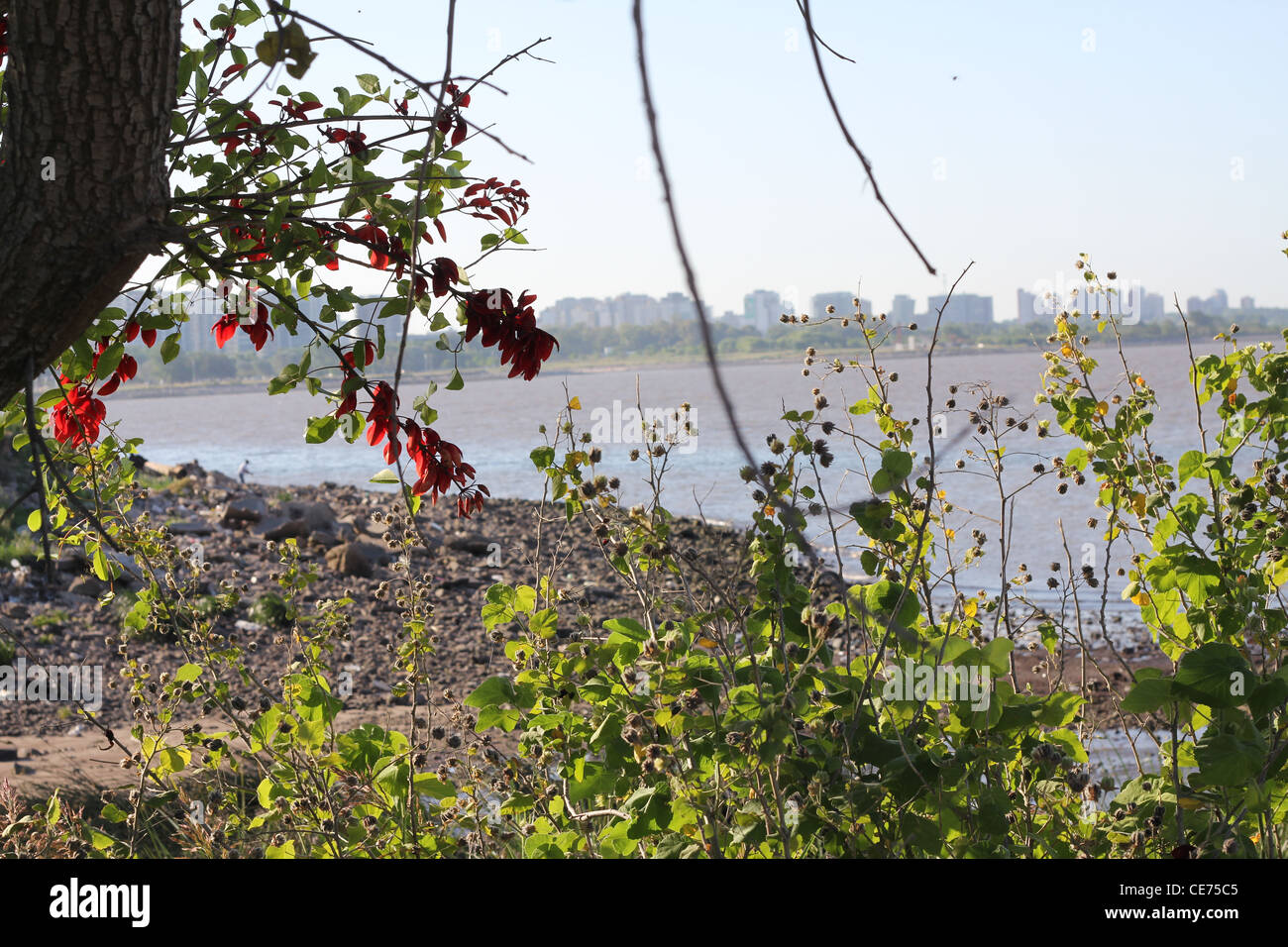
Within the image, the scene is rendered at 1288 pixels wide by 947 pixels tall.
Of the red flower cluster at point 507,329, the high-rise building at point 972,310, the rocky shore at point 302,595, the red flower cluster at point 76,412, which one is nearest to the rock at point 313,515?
the rocky shore at point 302,595

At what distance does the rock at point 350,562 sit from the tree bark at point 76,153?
879cm

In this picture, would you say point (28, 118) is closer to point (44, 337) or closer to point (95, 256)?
point (95, 256)

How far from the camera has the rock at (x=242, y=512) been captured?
11.8 meters

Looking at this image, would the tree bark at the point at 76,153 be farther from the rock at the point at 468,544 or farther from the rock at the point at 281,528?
the rock at the point at 281,528

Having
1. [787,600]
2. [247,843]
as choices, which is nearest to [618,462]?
[247,843]

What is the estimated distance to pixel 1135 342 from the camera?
6975cm

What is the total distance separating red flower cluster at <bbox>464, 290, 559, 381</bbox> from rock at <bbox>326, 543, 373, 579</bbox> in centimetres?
850

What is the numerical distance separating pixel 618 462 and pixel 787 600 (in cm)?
2016

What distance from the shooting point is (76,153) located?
164 cm

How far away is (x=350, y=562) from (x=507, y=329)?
8575 millimetres

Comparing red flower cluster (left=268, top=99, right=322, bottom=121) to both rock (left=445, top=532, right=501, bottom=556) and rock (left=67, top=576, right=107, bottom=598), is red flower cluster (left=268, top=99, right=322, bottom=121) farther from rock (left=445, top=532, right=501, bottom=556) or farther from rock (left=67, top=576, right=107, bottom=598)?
rock (left=445, top=532, right=501, bottom=556)

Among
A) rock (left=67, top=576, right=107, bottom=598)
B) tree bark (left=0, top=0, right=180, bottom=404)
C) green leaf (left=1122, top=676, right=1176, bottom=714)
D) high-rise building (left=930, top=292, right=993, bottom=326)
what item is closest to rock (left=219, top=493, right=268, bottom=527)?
rock (left=67, top=576, right=107, bottom=598)

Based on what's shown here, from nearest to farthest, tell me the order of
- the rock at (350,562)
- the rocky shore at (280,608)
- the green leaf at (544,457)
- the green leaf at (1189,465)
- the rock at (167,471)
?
the green leaf at (544,457), the green leaf at (1189,465), the rocky shore at (280,608), the rock at (350,562), the rock at (167,471)

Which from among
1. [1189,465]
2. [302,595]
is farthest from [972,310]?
[1189,465]
